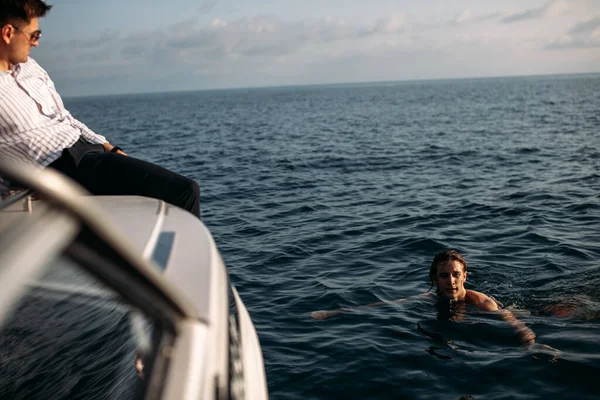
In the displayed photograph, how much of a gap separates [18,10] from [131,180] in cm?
107

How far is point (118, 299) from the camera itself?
7.70 ft

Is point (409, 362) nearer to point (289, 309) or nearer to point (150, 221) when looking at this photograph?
point (289, 309)

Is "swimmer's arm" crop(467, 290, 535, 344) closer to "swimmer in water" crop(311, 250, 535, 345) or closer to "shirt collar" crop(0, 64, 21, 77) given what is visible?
"swimmer in water" crop(311, 250, 535, 345)

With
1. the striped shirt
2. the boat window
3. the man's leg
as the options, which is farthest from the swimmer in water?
the boat window

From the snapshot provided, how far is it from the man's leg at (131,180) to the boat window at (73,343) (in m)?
0.95

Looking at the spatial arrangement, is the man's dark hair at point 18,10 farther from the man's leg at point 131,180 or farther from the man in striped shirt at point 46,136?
the man's leg at point 131,180

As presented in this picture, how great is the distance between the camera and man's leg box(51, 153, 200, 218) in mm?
3447

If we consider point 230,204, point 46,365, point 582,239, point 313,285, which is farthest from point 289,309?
point 230,204

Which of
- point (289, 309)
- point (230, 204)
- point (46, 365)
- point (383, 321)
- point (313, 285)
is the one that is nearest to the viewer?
point (46, 365)

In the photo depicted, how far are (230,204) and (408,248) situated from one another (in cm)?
559

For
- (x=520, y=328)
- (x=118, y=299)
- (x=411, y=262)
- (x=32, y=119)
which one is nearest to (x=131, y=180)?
(x=32, y=119)

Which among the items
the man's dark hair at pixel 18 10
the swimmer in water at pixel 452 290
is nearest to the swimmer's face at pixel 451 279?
the swimmer in water at pixel 452 290

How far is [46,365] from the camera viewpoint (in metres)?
2.91

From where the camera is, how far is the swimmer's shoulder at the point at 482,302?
6613 millimetres
